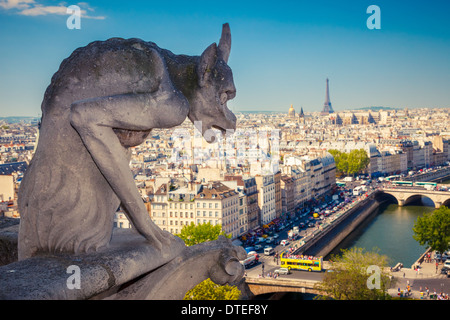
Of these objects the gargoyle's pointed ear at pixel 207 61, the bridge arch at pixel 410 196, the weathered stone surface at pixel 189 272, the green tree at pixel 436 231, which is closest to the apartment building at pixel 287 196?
the bridge arch at pixel 410 196

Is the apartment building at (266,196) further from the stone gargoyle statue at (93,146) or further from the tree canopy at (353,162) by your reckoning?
the stone gargoyle statue at (93,146)

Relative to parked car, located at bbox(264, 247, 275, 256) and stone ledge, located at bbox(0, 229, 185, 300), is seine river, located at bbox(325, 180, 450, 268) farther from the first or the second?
stone ledge, located at bbox(0, 229, 185, 300)

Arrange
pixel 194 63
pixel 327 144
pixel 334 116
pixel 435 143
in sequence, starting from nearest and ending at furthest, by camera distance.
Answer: pixel 194 63
pixel 327 144
pixel 435 143
pixel 334 116

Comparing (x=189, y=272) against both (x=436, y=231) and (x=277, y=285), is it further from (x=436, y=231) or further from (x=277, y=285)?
(x=436, y=231)
